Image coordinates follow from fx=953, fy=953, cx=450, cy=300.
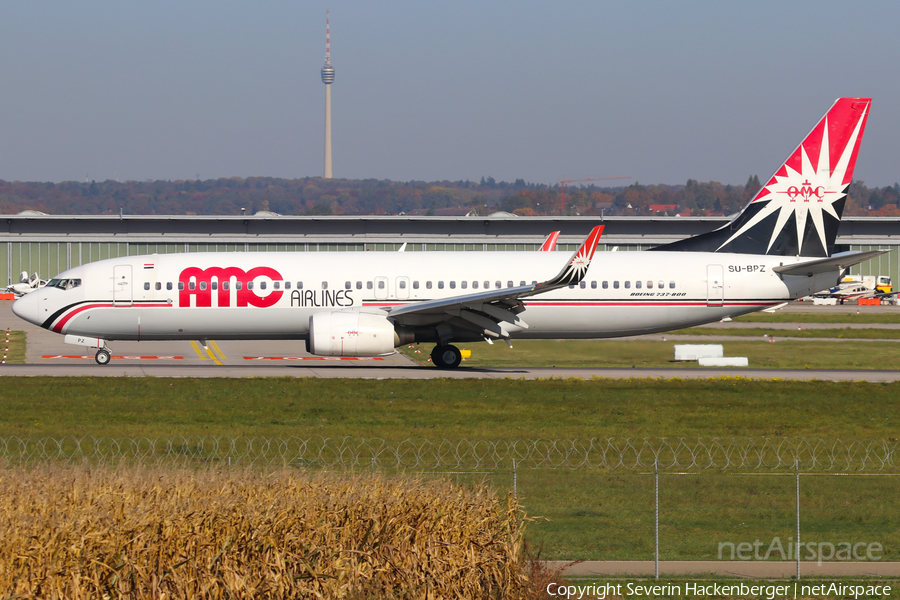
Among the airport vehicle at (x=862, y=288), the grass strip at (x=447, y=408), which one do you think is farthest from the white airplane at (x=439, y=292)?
the airport vehicle at (x=862, y=288)

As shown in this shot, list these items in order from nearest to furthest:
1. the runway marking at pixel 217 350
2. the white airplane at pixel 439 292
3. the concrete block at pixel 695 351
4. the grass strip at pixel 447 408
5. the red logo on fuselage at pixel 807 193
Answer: the grass strip at pixel 447 408
the white airplane at pixel 439 292
the red logo on fuselage at pixel 807 193
the concrete block at pixel 695 351
the runway marking at pixel 217 350

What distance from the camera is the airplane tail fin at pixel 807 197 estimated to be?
122 feet

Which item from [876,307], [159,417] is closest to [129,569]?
[159,417]

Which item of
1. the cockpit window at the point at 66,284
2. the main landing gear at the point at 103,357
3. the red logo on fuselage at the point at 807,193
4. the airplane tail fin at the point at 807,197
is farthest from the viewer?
the red logo on fuselage at the point at 807,193

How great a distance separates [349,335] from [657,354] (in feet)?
43.8

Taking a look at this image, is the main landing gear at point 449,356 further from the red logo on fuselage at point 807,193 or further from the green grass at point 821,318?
the green grass at point 821,318

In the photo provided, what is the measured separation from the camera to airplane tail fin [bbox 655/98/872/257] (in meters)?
37.2

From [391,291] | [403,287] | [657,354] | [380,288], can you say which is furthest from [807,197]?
[380,288]

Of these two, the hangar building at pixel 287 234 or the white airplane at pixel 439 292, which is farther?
the hangar building at pixel 287 234

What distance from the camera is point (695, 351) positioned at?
3959 centimetres

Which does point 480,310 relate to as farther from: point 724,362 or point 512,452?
point 512,452

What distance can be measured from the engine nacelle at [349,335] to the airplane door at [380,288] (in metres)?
1.71

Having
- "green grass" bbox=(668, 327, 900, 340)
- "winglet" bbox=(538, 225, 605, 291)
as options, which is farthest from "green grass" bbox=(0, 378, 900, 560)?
"green grass" bbox=(668, 327, 900, 340)

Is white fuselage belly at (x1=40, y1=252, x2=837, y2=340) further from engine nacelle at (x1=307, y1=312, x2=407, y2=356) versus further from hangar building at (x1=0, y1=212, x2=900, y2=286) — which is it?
hangar building at (x1=0, y1=212, x2=900, y2=286)
